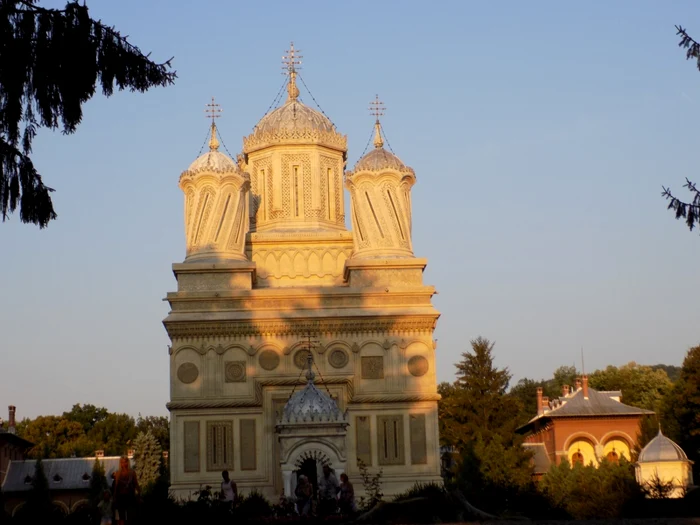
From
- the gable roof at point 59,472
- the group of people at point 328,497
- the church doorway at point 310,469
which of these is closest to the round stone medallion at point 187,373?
the church doorway at point 310,469

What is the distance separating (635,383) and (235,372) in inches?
1763

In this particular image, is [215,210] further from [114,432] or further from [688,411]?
[114,432]

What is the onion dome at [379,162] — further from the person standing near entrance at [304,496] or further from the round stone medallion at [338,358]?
the person standing near entrance at [304,496]

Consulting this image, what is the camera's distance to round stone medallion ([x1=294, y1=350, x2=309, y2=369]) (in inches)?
1374

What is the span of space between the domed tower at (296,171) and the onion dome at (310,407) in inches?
297

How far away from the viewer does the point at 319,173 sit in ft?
126

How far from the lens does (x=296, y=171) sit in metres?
38.4

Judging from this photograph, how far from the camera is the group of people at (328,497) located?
21469mm

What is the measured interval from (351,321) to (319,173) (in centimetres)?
548

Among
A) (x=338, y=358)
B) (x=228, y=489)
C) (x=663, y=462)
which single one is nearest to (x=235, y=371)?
(x=338, y=358)

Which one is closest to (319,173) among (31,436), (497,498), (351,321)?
(351,321)

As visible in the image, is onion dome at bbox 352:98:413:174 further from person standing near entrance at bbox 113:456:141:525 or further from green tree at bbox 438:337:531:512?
person standing near entrance at bbox 113:456:141:525

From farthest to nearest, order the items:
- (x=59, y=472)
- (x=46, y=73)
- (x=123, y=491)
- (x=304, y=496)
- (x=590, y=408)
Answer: (x=59, y=472) < (x=590, y=408) < (x=304, y=496) < (x=123, y=491) < (x=46, y=73)

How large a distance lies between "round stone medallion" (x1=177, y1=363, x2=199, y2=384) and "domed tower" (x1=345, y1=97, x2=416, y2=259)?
18.9 feet
